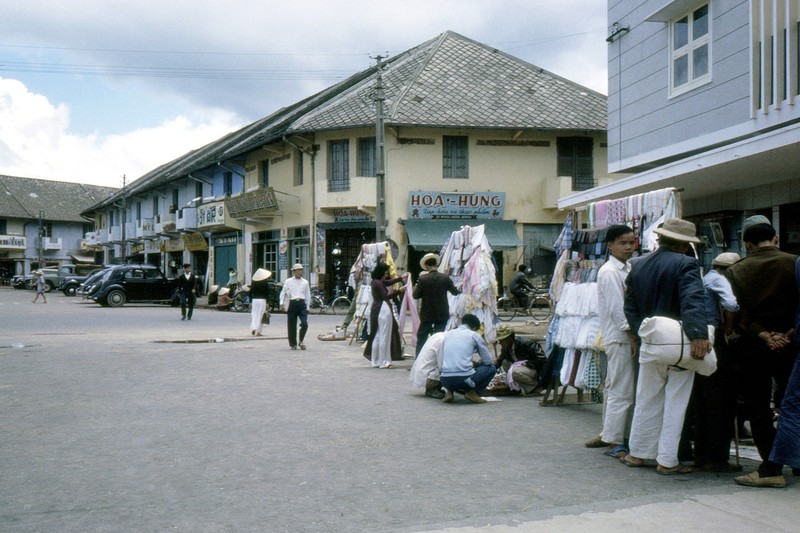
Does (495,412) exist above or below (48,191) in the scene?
A: below

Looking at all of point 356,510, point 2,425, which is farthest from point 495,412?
point 2,425

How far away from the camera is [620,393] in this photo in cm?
604

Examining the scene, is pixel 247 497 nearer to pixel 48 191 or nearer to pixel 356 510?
pixel 356 510

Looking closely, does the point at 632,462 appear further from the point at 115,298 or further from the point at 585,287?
the point at 115,298

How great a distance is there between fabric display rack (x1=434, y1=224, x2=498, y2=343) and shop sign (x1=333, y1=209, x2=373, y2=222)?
56.3 feet

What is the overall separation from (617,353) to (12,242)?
73.6m

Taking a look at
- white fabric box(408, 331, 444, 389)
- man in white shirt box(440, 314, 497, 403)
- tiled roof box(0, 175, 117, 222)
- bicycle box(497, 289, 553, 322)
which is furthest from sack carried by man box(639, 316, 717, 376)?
tiled roof box(0, 175, 117, 222)

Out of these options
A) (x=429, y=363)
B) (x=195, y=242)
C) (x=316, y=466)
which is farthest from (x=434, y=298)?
(x=195, y=242)

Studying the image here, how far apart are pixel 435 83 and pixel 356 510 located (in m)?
27.4

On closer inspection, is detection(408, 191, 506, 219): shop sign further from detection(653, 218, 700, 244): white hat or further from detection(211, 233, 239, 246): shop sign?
detection(653, 218, 700, 244): white hat

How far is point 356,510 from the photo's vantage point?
183 inches

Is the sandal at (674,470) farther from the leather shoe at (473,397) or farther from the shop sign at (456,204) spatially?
the shop sign at (456,204)

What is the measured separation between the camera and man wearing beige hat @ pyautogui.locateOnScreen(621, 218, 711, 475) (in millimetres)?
5277

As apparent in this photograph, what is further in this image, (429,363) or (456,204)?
(456,204)
